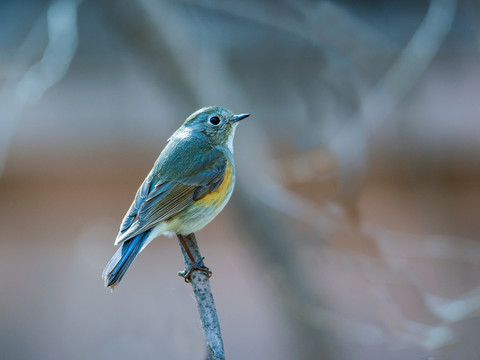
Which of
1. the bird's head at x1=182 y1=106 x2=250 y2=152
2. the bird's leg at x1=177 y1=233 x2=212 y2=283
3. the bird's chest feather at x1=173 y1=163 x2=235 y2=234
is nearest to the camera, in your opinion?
the bird's leg at x1=177 y1=233 x2=212 y2=283

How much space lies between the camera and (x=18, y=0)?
9500mm

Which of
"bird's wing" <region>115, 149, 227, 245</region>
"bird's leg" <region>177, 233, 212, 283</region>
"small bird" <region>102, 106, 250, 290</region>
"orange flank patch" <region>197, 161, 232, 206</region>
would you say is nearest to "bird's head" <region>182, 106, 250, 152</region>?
"small bird" <region>102, 106, 250, 290</region>

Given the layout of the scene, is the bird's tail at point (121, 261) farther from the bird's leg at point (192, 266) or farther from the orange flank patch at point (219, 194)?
the orange flank patch at point (219, 194)

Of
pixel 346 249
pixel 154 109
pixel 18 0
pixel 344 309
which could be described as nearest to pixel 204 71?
pixel 346 249

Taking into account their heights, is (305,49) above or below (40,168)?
above

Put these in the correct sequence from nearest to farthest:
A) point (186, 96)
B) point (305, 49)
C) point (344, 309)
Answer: point (186, 96), point (344, 309), point (305, 49)

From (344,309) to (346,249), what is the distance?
1370mm

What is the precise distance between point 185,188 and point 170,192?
101 millimetres

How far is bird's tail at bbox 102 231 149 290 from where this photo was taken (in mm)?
2736

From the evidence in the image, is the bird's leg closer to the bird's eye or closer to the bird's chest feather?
the bird's chest feather

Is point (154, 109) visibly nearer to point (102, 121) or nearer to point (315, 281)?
point (102, 121)

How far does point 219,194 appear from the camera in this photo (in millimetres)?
3465

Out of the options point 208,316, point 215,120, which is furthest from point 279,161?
point 208,316

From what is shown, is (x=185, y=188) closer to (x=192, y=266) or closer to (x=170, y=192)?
(x=170, y=192)
